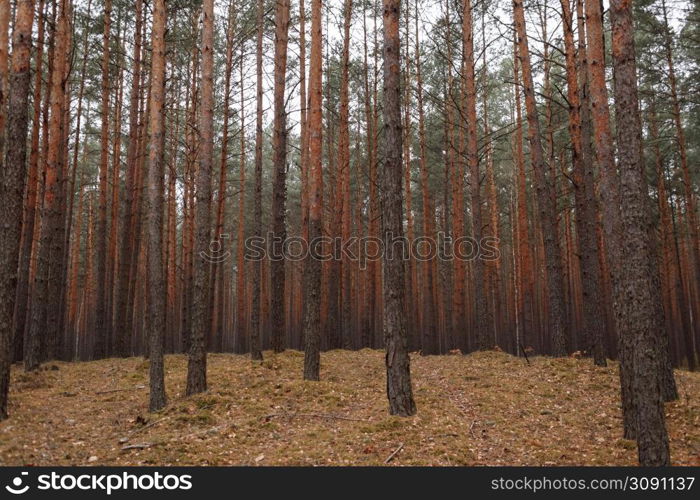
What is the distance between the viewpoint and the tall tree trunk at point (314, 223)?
923cm

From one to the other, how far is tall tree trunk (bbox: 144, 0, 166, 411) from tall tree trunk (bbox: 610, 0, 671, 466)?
22.2 ft

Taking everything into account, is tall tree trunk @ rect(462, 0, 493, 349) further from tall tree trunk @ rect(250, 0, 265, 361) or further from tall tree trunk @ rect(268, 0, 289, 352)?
tall tree trunk @ rect(250, 0, 265, 361)

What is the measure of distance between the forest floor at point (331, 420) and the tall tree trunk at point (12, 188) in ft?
3.88

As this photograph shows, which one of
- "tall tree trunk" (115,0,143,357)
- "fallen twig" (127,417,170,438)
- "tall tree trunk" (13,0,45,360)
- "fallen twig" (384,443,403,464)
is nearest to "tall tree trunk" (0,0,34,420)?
"fallen twig" (127,417,170,438)

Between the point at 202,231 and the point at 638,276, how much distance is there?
6.72 m

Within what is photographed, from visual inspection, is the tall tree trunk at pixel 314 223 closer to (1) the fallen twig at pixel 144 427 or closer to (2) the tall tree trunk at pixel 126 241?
(1) the fallen twig at pixel 144 427

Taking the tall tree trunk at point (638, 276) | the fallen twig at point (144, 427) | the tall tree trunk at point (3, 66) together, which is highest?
the tall tree trunk at point (3, 66)

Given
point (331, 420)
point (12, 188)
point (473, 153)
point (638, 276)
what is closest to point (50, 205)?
point (12, 188)

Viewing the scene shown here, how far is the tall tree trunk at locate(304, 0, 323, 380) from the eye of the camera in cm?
923

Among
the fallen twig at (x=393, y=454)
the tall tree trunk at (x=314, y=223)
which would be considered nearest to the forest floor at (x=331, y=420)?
the fallen twig at (x=393, y=454)

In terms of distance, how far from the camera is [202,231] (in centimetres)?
838

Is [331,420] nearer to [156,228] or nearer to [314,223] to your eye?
[314,223]

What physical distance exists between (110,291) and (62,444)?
14002 millimetres

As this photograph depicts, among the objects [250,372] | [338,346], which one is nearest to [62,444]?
[250,372]
